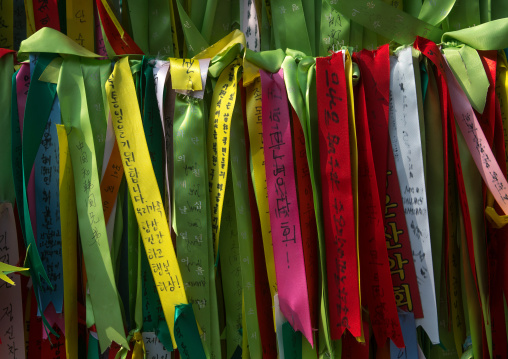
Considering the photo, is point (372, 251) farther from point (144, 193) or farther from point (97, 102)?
point (97, 102)

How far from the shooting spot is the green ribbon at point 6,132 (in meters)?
0.83

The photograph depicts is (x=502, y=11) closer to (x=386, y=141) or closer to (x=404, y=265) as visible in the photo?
(x=386, y=141)

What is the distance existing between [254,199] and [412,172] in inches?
9.7

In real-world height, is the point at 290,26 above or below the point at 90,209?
above

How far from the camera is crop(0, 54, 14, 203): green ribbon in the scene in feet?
2.71

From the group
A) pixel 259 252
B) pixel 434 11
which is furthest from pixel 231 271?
pixel 434 11

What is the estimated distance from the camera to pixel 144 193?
0.79 meters

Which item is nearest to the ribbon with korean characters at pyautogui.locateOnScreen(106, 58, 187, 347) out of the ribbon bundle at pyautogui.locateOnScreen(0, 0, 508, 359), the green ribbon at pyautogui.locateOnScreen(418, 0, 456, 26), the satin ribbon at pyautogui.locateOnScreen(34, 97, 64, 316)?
the ribbon bundle at pyautogui.locateOnScreen(0, 0, 508, 359)

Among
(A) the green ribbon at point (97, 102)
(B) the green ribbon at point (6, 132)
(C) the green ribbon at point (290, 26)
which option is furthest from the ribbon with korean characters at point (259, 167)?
(B) the green ribbon at point (6, 132)

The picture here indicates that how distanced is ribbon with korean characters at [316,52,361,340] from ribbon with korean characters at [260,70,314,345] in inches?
1.8

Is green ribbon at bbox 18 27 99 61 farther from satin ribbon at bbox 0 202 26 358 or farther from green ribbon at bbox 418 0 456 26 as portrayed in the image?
green ribbon at bbox 418 0 456 26

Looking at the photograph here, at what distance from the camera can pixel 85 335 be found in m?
0.85

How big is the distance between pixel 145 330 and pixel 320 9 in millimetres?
603

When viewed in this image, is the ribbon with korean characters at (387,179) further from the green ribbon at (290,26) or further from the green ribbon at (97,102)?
the green ribbon at (97,102)
